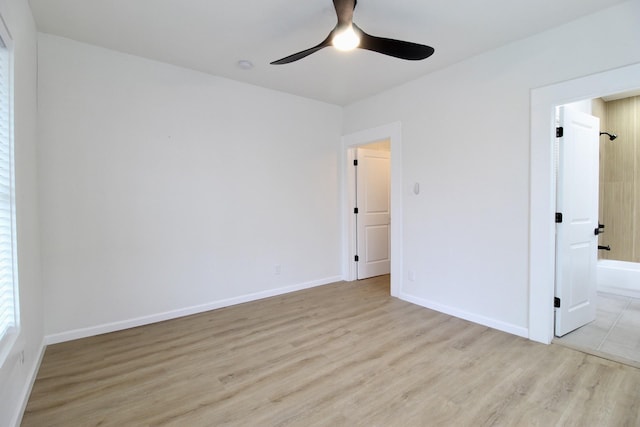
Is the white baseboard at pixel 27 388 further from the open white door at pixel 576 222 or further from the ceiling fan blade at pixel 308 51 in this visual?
the open white door at pixel 576 222

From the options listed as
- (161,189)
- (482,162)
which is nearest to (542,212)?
(482,162)

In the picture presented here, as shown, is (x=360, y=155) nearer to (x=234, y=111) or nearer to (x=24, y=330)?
(x=234, y=111)

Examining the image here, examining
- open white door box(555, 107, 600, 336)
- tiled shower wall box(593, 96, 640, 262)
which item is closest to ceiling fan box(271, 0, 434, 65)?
open white door box(555, 107, 600, 336)

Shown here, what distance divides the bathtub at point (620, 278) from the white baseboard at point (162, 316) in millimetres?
3842

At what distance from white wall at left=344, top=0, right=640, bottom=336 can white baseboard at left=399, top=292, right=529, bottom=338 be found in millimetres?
10

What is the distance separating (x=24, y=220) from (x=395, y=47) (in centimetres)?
277

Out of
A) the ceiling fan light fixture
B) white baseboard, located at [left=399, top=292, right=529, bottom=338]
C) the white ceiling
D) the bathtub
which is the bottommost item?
white baseboard, located at [left=399, top=292, right=529, bottom=338]

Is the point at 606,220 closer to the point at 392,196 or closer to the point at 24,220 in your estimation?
the point at 392,196

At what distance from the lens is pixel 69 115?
2623 millimetres

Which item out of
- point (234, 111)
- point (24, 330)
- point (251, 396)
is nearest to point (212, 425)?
point (251, 396)

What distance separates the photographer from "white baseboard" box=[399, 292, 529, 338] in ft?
8.78

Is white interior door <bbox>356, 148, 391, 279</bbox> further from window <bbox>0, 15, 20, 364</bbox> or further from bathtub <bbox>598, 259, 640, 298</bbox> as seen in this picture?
window <bbox>0, 15, 20, 364</bbox>

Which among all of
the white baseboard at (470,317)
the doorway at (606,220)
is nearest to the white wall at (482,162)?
the white baseboard at (470,317)

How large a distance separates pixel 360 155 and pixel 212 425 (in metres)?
3.80
